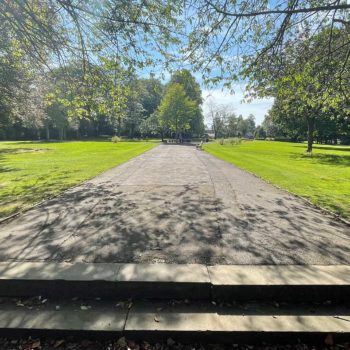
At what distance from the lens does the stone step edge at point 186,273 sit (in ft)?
10.6

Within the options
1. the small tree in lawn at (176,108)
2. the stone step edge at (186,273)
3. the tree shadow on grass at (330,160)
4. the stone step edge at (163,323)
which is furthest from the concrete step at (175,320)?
the small tree in lawn at (176,108)

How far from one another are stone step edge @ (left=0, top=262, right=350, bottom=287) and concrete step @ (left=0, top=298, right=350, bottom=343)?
0.25 meters

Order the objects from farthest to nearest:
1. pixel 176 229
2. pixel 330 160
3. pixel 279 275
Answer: pixel 330 160 → pixel 176 229 → pixel 279 275

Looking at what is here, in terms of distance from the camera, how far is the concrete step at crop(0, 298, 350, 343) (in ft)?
8.88

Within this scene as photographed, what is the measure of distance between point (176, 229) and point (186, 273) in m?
1.72

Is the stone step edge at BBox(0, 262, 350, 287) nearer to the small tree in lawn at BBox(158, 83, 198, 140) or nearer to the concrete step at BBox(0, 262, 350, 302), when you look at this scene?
the concrete step at BBox(0, 262, 350, 302)

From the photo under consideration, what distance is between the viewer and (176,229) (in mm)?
5117

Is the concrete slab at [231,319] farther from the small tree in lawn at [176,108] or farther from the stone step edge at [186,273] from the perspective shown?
the small tree in lawn at [176,108]

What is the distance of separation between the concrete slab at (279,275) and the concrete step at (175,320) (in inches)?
10.1

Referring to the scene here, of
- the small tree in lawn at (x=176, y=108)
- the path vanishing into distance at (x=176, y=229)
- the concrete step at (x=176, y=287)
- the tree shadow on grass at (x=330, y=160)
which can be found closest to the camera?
the concrete step at (x=176, y=287)

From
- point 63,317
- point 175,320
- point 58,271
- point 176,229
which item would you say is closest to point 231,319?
point 175,320

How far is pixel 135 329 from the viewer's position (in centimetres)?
271

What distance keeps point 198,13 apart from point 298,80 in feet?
10.3

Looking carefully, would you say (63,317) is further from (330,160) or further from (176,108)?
(176,108)
